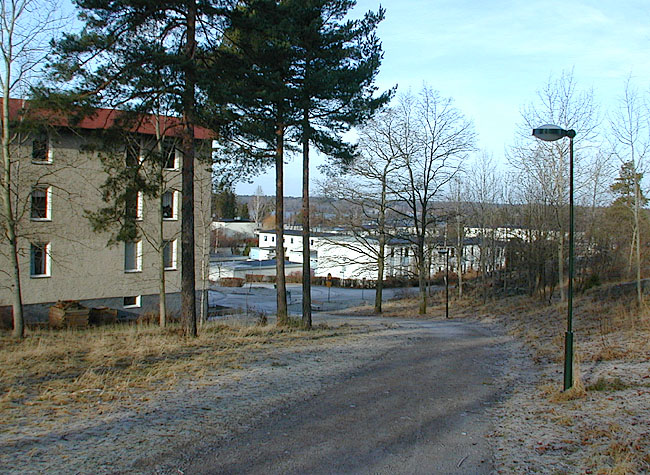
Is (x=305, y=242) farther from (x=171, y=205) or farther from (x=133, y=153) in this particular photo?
(x=171, y=205)

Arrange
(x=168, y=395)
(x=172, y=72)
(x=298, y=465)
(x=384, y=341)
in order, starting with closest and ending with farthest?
(x=298, y=465)
(x=168, y=395)
(x=172, y=72)
(x=384, y=341)

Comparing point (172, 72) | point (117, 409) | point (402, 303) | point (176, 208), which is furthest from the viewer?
point (402, 303)

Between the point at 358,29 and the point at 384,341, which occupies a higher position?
the point at 358,29

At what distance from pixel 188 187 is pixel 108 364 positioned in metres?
5.41

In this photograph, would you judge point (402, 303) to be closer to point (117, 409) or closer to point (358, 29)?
point (358, 29)

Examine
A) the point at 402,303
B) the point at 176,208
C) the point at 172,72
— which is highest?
the point at 172,72

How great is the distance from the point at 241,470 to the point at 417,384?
504 cm

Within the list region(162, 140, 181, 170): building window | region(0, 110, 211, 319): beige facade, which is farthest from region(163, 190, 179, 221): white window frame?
region(162, 140, 181, 170): building window

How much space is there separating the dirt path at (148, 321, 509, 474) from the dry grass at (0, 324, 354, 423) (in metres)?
2.40

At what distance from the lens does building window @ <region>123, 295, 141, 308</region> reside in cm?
2820

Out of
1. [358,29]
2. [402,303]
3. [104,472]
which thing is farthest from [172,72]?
[402,303]

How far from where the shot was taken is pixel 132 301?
1121 inches

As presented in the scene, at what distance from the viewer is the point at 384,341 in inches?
606

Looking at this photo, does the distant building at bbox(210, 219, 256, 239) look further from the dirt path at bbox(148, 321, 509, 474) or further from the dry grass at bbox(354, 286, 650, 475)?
the dirt path at bbox(148, 321, 509, 474)
